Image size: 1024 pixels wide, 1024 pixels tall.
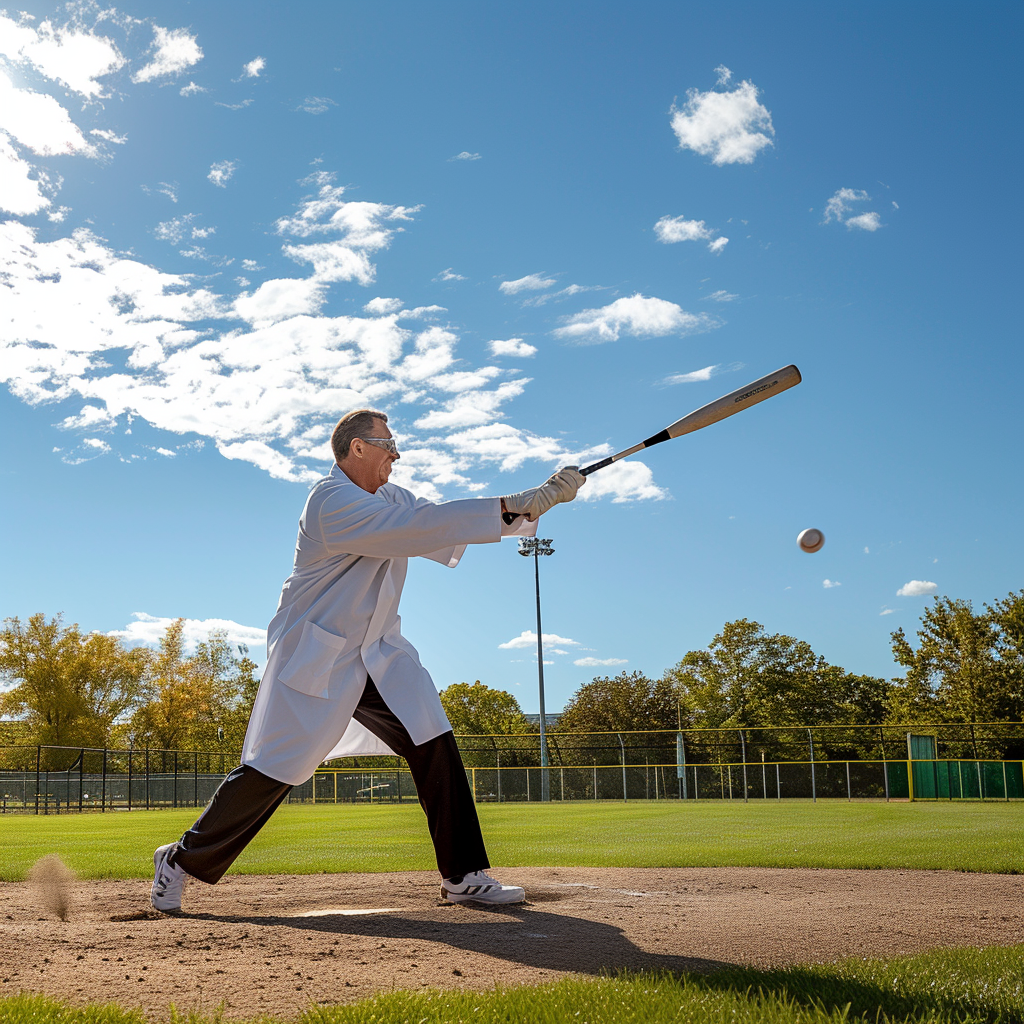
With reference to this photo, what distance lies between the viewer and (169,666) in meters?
51.7

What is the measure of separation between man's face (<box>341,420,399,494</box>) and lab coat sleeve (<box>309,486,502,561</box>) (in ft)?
1.24

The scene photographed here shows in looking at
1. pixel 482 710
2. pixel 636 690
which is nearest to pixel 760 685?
pixel 636 690

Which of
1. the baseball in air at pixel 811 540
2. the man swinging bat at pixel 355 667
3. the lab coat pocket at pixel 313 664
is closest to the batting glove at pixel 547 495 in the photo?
the man swinging bat at pixel 355 667

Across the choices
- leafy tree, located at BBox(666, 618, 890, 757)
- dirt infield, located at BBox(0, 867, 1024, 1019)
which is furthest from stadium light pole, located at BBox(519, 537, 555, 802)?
dirt infield, located at BBox(0, 867, 1024, 1019)

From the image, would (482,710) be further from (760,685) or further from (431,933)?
(431,933)

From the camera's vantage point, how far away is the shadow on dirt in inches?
137

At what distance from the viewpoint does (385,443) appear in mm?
5160

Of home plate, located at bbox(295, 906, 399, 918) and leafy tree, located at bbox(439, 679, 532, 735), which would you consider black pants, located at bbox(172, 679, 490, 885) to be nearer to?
Result: home plate, located at bbox(295, 906, 399, 918)

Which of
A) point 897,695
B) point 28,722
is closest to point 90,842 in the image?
point 28,722

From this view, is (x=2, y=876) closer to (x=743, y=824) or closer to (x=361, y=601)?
(x=361, y=601)

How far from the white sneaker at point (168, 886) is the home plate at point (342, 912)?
65 cm

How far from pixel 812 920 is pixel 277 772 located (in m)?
2.76

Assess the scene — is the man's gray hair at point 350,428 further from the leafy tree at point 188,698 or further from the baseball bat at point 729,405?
the leafy tree at point 188,698

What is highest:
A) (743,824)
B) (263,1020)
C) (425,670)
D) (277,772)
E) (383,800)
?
(425,670)
